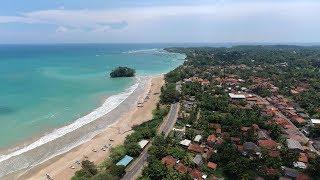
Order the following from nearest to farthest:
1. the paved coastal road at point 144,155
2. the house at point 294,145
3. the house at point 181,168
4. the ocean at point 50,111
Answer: the house at point 181,168 < the paved coastal road at point 144,155 < the house at point 294,145 < the ocean at point 50,111

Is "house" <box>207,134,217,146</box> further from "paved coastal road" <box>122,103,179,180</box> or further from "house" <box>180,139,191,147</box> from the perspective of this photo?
"paved coastal road" <box>122,103,179,180</box>

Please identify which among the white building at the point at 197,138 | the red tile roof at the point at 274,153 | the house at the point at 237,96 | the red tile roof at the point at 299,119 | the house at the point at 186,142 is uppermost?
the red tile roof at the point at 274,153

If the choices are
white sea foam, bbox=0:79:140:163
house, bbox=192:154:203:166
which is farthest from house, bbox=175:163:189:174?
white sea foam, bbox=0:79:140:163

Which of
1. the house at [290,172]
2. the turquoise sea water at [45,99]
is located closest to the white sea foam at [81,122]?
the turquoise sea water at [45,99]

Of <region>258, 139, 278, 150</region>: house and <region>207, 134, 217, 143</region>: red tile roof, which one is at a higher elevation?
<region>207, 134, 217, 143</region>: red tile roof

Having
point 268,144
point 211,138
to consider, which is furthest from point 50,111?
point 268,144

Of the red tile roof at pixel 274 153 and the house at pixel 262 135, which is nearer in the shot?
the red tile roof at pixel 274 153

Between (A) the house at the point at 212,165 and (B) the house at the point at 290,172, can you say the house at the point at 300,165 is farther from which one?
(A) the house at the point at 212,165
